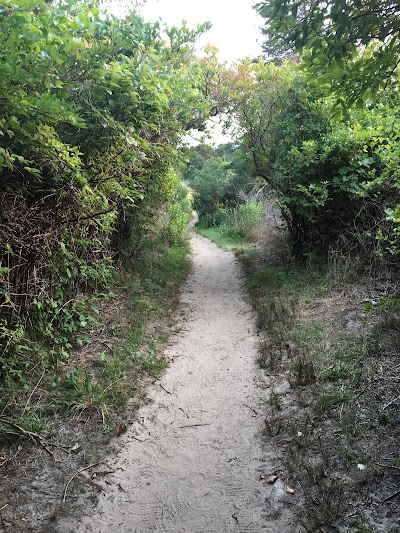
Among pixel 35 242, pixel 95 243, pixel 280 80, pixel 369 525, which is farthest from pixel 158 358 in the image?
pixel 280 80

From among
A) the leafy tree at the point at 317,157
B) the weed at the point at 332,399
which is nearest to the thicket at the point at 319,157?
the leafy tree at the point at 317,157

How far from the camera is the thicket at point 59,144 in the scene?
329 cm

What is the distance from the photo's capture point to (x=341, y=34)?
218 centimetres

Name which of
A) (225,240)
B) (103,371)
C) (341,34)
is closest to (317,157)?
(341,34)

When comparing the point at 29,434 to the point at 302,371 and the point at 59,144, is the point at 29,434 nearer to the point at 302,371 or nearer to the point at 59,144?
the point at 59,144

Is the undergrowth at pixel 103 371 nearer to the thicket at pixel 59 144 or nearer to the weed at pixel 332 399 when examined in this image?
the thicket at pixel 59 144

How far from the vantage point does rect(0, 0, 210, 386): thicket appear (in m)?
3.29

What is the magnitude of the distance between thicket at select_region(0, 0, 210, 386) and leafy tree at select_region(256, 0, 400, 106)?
2032mm

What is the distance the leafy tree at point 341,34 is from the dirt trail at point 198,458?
3.19 metres

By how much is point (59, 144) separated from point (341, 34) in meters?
2.67

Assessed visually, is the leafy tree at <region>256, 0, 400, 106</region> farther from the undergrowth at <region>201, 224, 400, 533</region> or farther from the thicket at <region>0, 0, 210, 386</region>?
the thicket at <region>0, 0, 210, 386</region>

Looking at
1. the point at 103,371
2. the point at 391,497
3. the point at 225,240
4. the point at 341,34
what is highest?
the point at 341,34

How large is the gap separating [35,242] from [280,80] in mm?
7624

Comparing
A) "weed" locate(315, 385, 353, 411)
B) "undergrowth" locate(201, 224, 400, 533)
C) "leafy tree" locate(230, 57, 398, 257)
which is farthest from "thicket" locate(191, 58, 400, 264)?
"weed" locate(315, 385, 353, 411)
